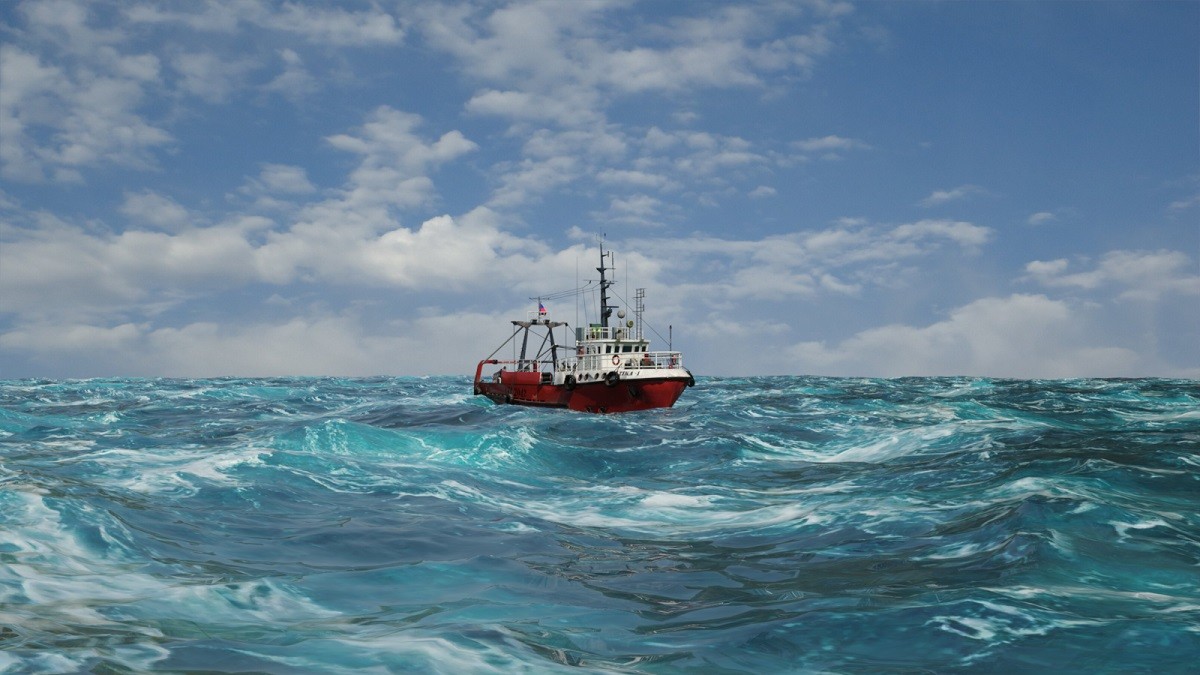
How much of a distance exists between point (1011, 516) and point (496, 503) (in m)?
9.89

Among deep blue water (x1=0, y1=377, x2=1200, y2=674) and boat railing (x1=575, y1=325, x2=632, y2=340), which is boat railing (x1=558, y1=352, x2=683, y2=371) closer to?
boat railing (x1=575, y1=325, x2=632, y2=340)

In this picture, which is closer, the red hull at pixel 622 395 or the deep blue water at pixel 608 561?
the deep blue water at pixel 608 561

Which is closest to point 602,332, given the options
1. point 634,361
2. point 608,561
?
point 634,361

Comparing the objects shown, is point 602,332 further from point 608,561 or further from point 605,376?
point 608,561

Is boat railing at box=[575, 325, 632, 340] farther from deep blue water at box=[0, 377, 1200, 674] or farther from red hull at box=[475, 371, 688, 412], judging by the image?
deep blue water at box=[0, 377, 1200, 674]

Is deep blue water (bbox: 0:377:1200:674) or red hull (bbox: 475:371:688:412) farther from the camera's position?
red hull (bbox: 475:371:688:412)

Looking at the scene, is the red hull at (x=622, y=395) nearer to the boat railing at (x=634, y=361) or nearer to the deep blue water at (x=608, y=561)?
the boat railing at (x=634, y=361)

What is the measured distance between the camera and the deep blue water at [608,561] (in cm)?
755

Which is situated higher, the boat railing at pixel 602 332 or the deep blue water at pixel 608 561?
the boat railing at pixel 602 332

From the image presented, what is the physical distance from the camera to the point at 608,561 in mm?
11938

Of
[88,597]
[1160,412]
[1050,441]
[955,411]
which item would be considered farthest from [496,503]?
[1160,412]

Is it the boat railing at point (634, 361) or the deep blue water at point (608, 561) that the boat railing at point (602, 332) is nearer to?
the boat railing at point (634, 361)

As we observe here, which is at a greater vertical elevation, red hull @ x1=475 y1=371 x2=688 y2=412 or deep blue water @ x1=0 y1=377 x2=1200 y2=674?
red hull @ x1=475 y1=371 x2=688 y2=412

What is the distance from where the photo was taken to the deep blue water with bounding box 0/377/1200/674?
7547 millimetres
